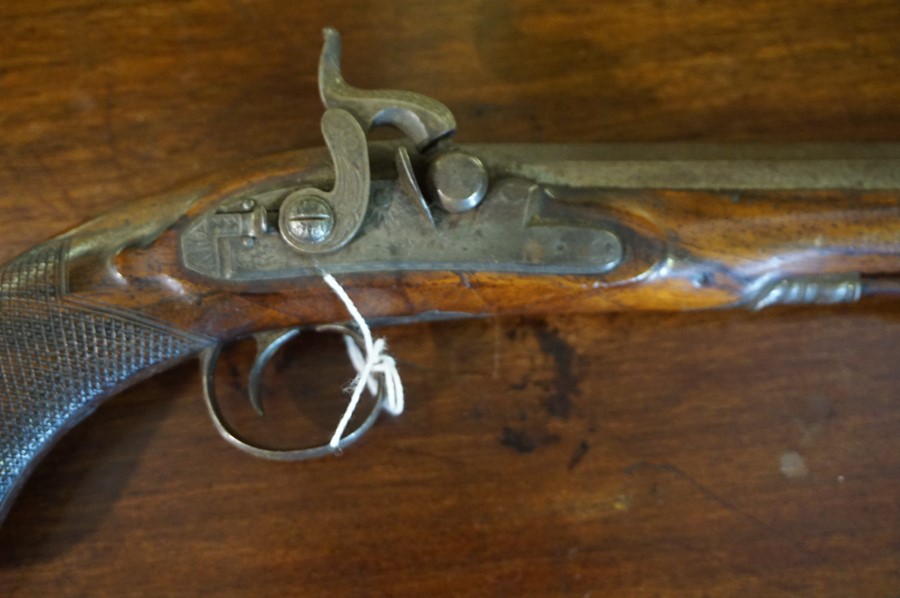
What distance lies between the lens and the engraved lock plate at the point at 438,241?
156 centimetres

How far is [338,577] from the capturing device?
1915 mm

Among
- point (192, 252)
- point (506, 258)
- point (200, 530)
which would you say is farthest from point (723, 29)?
point (200, 530)

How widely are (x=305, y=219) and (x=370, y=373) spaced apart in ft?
1.69

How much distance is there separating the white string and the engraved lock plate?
0.68ft

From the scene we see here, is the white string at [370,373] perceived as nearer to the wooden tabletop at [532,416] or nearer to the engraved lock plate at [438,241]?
the wooden tabletop at [532,416]

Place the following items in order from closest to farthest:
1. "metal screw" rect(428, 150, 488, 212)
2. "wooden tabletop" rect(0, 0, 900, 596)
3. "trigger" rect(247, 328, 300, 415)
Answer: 1. "metal screw" rect(428, 150, 488, 212)
2. "trigger" rect(247, 328, 300, 415)
3. "wooden tabletop" rect(0, 0, 900, 596)

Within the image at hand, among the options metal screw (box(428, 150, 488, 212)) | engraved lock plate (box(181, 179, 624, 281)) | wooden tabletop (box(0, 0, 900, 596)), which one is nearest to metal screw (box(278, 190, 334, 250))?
engraved lock plate (box(181, 179, 624, 281))

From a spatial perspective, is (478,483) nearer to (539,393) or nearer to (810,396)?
(539,393)

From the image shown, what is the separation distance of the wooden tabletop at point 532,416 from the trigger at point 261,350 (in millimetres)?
142

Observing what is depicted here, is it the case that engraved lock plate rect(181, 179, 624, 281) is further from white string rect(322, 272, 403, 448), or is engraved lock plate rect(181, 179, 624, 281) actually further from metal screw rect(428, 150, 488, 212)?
white string rect(322, 272, 403, 448)

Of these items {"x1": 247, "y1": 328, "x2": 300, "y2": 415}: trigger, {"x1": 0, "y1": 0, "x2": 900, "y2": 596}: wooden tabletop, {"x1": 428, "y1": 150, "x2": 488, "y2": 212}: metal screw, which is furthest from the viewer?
{"x1": 0, "y1": 0, "x2": 900, "y2": 596}: wooden tabletop

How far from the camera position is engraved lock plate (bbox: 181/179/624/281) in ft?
5.11

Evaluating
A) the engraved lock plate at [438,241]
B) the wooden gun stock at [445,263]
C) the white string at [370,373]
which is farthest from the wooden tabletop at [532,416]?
the engraved lock plate at [438,241]

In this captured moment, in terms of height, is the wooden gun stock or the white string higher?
the wooden gun stock
